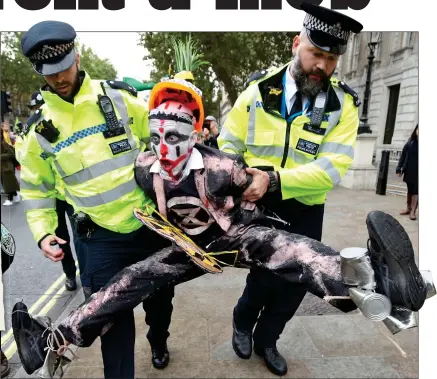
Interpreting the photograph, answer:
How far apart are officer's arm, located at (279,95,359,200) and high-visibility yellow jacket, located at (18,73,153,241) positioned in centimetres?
→ 66

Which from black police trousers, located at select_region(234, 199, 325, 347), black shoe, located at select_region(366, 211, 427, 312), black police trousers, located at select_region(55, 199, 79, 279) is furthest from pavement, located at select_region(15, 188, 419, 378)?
black shoe, located at select_region(366, 211, 427, 312)

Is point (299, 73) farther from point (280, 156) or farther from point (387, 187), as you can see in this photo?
point (387, 187)

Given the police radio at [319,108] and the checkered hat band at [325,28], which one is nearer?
the checkered hat band at [325,28]

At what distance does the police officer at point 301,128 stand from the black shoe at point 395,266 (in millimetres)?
456

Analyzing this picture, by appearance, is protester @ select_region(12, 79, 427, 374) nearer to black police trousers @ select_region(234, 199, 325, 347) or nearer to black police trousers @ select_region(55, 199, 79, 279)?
black police trousers @ select_region(234, 199, 325, 347)

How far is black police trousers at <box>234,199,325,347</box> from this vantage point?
1.81m

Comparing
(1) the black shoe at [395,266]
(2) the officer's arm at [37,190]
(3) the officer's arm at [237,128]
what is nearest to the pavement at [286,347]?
(1) the black shoe at [395,266]

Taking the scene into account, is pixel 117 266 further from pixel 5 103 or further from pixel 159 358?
pixel 5 103

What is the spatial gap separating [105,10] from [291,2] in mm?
839

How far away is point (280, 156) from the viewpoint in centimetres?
169

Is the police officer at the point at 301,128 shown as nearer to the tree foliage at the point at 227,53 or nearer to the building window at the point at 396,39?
the tree foliage at the point at 227,53

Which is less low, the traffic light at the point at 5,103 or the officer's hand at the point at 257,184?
the traffic light at the point at 5,103

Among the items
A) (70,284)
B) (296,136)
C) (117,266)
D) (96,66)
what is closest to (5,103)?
(96,66)

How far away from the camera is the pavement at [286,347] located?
6.48ft
